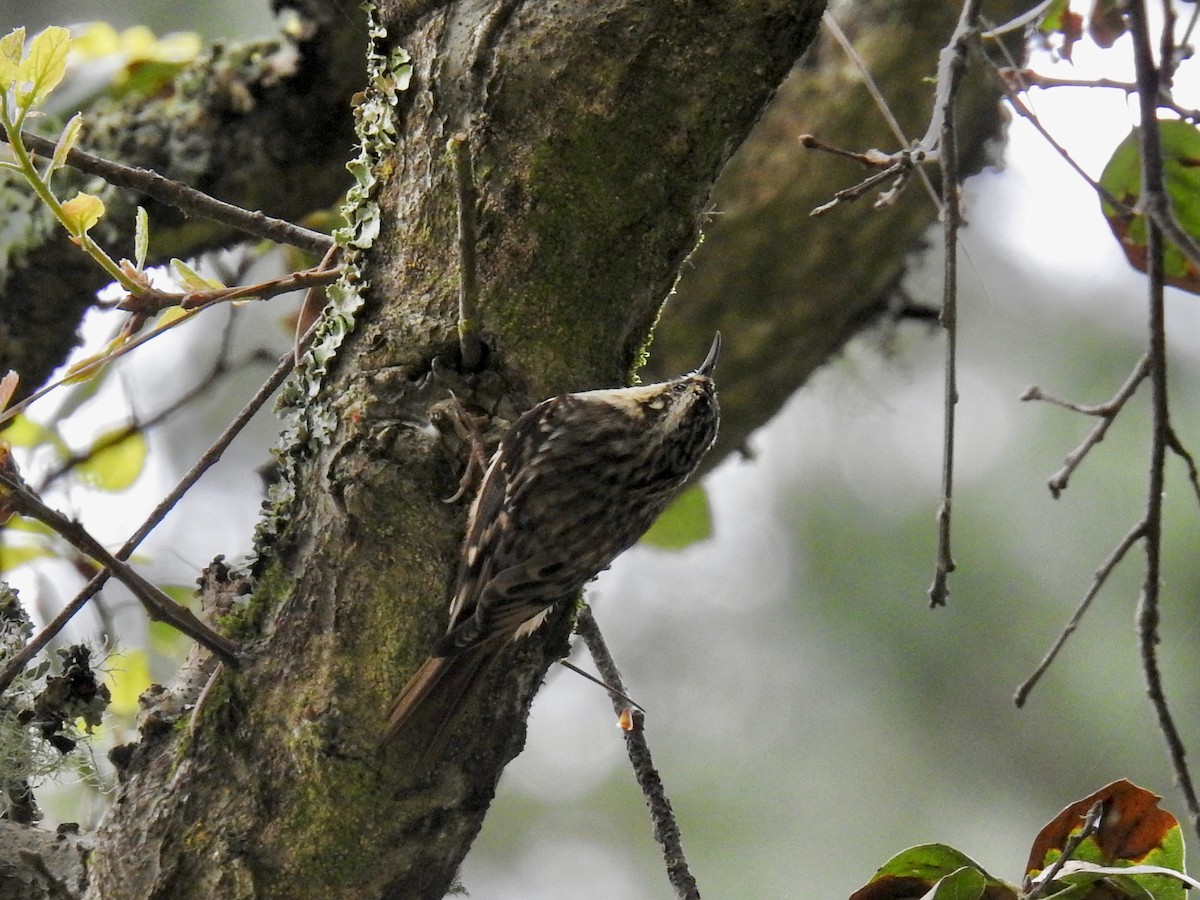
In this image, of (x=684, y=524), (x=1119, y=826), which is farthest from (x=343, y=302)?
(x=684, y=524)

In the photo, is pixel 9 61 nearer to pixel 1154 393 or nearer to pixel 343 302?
pixel 343 302

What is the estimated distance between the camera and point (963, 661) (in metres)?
5.18

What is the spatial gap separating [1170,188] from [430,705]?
4.03 ft

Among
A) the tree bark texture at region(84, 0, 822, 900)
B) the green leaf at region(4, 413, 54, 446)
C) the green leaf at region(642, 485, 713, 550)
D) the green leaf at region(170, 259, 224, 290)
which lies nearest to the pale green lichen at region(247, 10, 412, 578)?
the tree bark texture at region(84, 0, 822, 900)

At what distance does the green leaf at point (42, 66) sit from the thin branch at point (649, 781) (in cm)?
99

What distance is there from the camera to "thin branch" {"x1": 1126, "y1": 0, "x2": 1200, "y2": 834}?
46.6 inches

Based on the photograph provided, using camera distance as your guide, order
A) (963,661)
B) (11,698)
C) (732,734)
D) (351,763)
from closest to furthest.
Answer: (351,763) → (11,698) → (963,661) → (732,734)

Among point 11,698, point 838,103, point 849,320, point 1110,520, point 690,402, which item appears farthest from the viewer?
point 1110,520

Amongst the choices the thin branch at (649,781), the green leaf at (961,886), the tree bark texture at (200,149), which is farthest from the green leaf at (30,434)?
the green leaf at (961,886)

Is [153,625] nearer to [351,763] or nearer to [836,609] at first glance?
[351,763]

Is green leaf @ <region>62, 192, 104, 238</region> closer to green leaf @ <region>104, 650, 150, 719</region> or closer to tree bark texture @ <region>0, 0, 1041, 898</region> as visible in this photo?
tree bark texture @ <region>0, 0, 1041, 898</region>

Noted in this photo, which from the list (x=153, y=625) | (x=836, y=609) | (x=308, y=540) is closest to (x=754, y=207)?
(x=153, y=625)

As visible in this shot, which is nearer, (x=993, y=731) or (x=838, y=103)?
(x=838, y=103)

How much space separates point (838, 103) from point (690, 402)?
149cm
